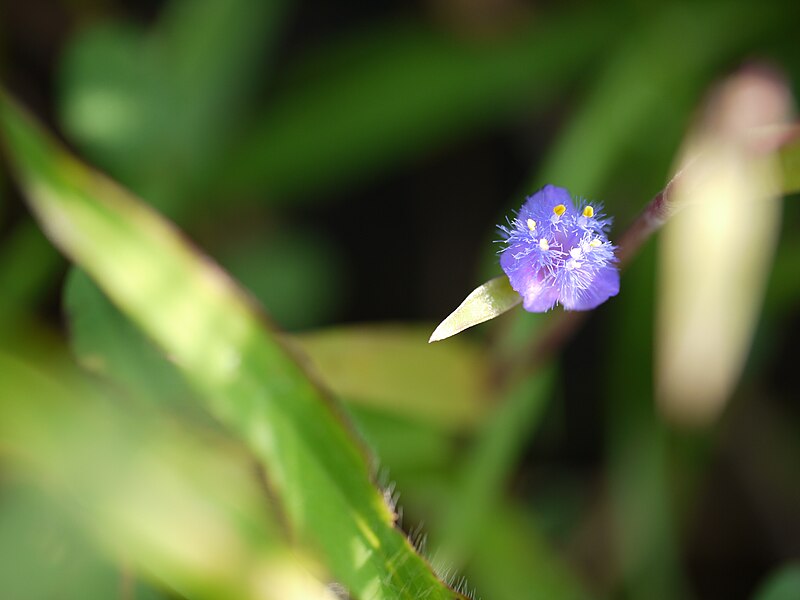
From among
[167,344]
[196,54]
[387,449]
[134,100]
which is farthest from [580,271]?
[196,54]

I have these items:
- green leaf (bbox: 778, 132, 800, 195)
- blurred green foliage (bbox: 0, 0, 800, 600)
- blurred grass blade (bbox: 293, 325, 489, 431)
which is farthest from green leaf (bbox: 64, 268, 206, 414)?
→ green leaf (bbox: 778, 132, 800, 195)

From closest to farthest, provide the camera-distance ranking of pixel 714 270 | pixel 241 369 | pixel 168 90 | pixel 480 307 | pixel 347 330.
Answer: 1. pixel 480 307
2. pixel 241 369
3. pixel 347 330
4. pixel 714 270
5. pixel 168 90

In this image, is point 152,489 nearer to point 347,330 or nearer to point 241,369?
point 241,369

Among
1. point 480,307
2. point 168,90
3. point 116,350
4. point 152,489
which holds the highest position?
point 168,90

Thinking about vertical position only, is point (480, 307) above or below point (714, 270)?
below

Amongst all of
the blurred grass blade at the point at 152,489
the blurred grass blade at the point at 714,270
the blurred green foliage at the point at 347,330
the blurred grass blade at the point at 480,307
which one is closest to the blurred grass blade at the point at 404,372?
the blurred green foliage at the point at 347,330

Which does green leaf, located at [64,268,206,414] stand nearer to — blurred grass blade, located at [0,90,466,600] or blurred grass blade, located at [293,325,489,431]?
blurred grass blade, located at [0,90,466,600]

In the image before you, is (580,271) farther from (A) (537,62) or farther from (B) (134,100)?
(A) (537,62)

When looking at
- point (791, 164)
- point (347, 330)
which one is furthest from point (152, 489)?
point (791, 164)
